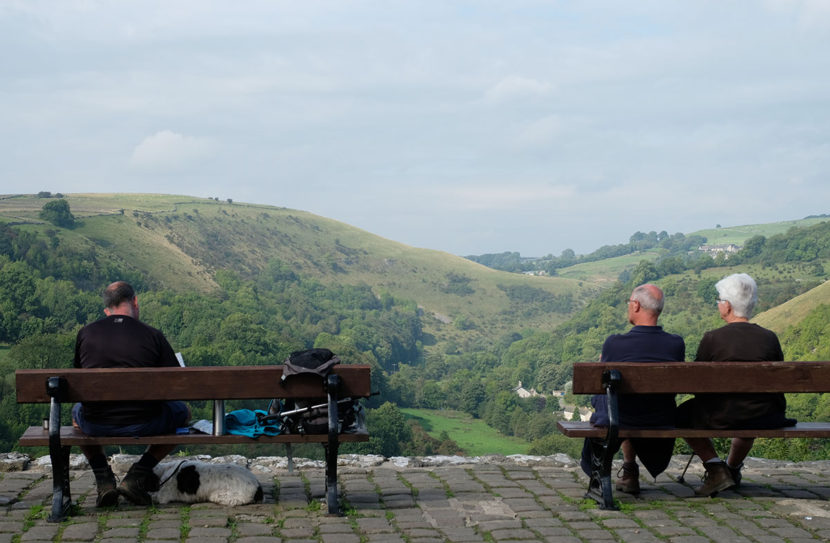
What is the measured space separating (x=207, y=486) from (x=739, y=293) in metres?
3.82

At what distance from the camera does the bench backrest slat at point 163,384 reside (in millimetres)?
Result: 5477

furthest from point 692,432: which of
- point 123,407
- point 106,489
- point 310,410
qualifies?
point 106,489

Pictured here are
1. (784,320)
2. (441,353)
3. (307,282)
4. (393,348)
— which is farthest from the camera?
(307,282)

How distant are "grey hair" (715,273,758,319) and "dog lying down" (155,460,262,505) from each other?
3.45m

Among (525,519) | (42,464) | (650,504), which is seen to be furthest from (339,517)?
(42,464)

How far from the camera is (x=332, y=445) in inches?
218

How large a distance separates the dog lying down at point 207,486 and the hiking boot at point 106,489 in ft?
0.89

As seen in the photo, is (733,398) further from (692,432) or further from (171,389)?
(171,389)

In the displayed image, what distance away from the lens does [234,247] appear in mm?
197875

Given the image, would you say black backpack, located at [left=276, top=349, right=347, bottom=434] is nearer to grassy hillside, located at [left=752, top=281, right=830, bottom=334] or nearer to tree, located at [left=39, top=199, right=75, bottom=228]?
grassy hillside, located at [left=752, top=281, right=830, bottom=334]

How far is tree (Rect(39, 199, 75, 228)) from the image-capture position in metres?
140

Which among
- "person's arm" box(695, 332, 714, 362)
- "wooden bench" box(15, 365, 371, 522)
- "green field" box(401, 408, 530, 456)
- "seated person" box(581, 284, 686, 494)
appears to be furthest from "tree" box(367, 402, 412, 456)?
"wooden bench" box(15, 365, 371, 522)

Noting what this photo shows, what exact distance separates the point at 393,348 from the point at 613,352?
159 meters

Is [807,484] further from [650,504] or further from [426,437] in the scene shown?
[426,437]
